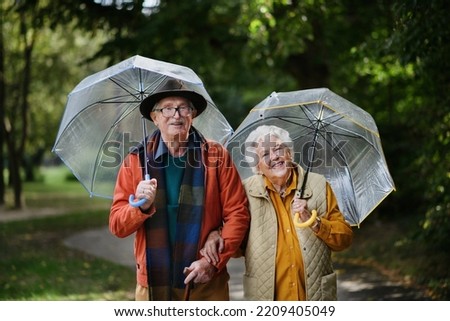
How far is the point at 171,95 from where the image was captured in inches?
164

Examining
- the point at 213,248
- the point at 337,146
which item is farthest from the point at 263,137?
the point at 213,248

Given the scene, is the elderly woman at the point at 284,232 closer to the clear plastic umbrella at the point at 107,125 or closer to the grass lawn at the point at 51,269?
the clear plastic umbrella at the point at 107,125

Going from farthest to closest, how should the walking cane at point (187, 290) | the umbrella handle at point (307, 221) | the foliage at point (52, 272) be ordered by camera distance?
the foliage at point (52, 272), the walking cane at point (187, 290), the umbrella handle at point (307, 221)

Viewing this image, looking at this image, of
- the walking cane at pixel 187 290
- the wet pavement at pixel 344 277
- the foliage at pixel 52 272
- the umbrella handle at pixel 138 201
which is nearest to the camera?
the umbrella handle at pixel 138 201

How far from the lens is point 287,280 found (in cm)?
417

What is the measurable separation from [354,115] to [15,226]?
13.6 meters

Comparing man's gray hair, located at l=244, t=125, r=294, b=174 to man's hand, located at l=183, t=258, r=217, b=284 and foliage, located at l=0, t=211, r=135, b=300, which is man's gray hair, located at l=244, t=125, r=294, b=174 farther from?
foliage, located at l=0, t=211, r=135, b=300

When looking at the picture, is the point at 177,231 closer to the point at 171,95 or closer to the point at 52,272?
the point at 171,95

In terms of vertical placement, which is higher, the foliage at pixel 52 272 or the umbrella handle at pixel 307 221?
the umbrella handle at pixel 307 221

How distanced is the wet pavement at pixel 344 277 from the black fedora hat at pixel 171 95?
4.58 m

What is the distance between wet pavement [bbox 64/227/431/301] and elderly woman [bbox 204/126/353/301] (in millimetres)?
4089

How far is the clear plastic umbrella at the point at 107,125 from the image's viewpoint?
Answer: 4469 mm

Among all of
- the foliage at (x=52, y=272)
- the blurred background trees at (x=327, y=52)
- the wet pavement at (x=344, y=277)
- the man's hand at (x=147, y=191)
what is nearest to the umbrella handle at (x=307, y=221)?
the man's hand at (x=147, y=191)

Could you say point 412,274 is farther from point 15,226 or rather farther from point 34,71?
point 34,71
